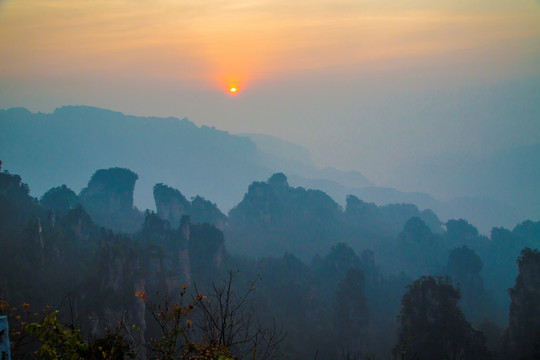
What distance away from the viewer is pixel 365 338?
1916 inches

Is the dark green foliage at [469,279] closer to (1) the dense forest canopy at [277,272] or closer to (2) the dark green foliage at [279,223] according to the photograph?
(1) the dense forest canopy at [277,272]

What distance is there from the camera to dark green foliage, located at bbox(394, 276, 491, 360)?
1403 inches

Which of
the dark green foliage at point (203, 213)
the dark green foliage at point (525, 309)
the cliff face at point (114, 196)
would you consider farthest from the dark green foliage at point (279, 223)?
the dark green foliage at point (525, 309)

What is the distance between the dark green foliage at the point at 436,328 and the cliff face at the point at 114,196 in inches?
1645

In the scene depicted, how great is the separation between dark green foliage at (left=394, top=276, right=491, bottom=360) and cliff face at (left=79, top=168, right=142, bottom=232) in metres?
41.8

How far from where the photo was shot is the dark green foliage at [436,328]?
35.6m

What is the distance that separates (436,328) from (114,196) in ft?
162

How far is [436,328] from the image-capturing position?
123 feet

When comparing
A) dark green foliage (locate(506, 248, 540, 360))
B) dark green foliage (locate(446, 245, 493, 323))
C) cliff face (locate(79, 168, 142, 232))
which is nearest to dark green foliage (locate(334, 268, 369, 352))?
dark green foliage (locate(506, 248, 540, 360))

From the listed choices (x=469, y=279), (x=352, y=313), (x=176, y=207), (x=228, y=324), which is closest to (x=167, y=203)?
(x=176, y=207)

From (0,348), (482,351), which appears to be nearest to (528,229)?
(482,351)

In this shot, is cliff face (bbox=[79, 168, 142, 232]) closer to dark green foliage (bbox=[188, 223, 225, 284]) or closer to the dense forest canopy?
the dense forest canopy

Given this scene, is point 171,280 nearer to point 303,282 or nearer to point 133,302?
point 133,302

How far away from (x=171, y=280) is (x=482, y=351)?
26.6 meters
